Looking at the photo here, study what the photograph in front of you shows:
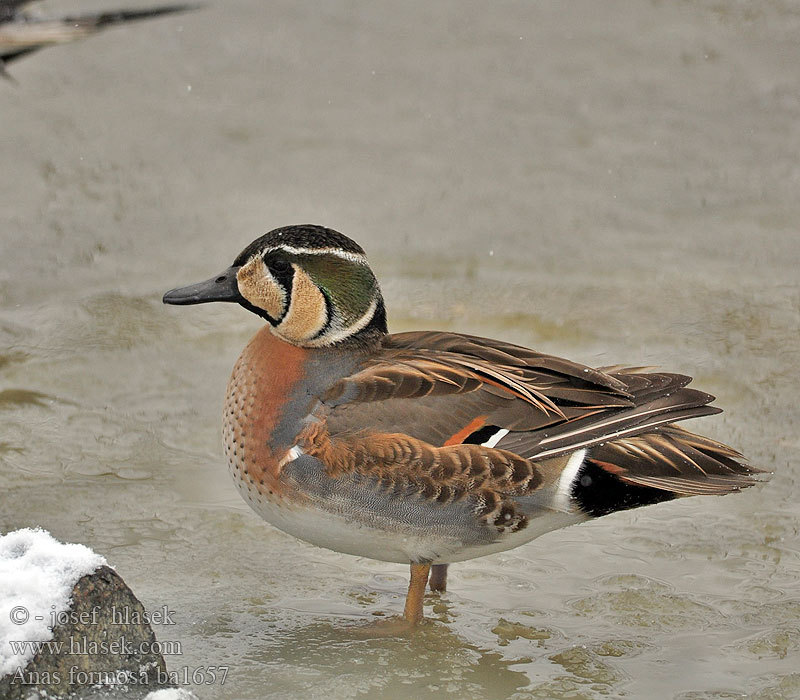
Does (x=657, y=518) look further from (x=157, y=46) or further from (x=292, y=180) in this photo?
(x=157, y=46)

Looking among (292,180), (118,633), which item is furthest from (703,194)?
(118,633)

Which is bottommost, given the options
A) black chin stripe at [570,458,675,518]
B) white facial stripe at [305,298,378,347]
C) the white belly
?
the white belly

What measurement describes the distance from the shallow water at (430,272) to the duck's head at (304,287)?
37.5 inches

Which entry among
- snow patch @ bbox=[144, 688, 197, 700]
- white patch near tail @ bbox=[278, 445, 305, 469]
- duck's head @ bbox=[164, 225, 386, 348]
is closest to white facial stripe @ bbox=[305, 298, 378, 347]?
duck's head @ bbox=[164, 225, 386, 348]

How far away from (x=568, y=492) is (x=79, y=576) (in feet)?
5.58

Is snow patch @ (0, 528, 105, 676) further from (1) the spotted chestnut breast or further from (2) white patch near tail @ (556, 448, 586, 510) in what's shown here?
(2) white patch near tail @ (556, 448, 586, 510)

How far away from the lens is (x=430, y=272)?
24.8 ft

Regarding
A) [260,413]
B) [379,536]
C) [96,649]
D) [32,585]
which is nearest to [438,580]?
[379,536]

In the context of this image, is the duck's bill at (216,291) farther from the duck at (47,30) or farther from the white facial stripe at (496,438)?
the duck at (47,30)

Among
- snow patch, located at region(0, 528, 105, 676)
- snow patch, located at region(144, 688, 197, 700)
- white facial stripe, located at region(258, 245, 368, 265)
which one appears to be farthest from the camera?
white facial stripe, located at region(258, 245, 368, 265)

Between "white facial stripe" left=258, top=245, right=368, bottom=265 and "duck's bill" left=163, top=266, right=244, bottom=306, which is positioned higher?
"white facial stripe" left=258, top=245, right=368, bottom=265

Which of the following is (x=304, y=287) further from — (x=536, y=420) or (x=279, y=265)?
(x=536, y=420)

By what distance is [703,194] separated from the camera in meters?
8.38

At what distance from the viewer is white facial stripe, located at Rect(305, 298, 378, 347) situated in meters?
4.90
